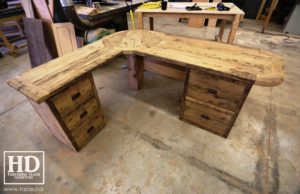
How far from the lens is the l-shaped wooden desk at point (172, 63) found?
110cm

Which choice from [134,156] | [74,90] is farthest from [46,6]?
[134,156]

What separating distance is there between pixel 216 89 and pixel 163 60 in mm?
500

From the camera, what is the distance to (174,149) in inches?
58.7

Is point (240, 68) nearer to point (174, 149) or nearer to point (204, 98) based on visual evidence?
point (204, 98)

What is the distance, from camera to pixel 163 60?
1.36 m

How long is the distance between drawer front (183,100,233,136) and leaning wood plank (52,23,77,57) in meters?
1.90

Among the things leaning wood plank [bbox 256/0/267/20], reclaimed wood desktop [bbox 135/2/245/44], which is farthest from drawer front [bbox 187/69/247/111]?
leaning wood plank [bbox 256/0/267/20]

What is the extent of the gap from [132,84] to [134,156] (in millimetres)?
1038

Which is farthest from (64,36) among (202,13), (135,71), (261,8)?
(261,8)

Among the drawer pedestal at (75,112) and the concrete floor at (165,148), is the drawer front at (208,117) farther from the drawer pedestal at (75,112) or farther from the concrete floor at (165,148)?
the drawer pedestal at (75,112)

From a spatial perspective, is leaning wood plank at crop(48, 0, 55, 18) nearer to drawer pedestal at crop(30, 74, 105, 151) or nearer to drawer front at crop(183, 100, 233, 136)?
drawer pedestal at crop(30, 74, 105, 151)

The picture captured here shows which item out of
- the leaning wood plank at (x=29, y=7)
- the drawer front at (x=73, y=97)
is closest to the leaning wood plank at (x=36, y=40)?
the leaning wood plank at (x=29, y=7)

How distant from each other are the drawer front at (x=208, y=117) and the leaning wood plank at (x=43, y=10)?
2205 millimetres

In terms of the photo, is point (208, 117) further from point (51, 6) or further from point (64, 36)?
point (51, 6)
